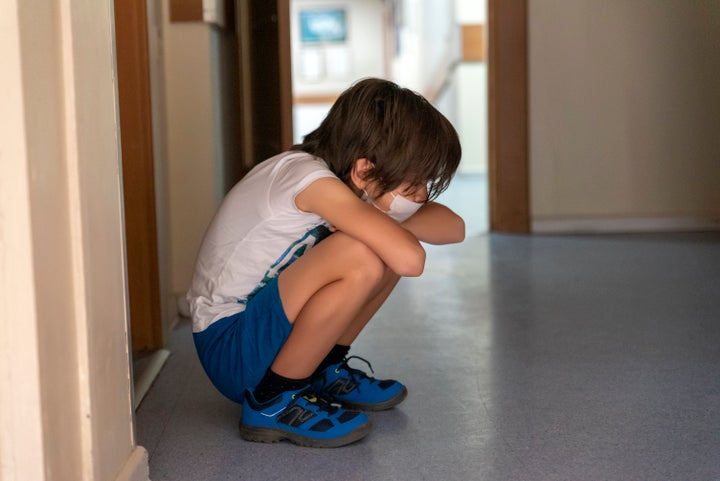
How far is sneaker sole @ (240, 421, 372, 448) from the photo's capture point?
1403 mm

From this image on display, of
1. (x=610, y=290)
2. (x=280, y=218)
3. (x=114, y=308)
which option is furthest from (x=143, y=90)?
(x=610, y=290)

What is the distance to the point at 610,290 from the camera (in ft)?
8.86

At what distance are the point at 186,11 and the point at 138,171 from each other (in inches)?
22.1

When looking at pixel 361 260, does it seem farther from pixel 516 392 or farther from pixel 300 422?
pixel 516 392

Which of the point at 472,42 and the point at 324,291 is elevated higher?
the point at 472,42

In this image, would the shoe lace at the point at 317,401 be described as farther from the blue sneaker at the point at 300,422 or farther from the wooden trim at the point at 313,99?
the wooden trim at the point at 313,99

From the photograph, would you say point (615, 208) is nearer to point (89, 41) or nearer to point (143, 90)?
point (143, 90)

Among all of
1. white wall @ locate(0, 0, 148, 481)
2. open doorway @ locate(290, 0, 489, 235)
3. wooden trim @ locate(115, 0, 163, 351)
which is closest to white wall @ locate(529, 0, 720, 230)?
open doorway @ locate(290, 0, 489, 235)

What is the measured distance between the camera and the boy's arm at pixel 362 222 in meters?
1.37

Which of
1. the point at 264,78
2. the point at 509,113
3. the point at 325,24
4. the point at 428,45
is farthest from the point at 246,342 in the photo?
the point at 325,24

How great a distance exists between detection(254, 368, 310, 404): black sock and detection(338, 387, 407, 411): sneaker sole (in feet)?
0.56

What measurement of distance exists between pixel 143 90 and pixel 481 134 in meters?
5.96

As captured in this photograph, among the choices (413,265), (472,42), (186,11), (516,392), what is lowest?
(516,392)

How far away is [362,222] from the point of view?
4.49 ft
